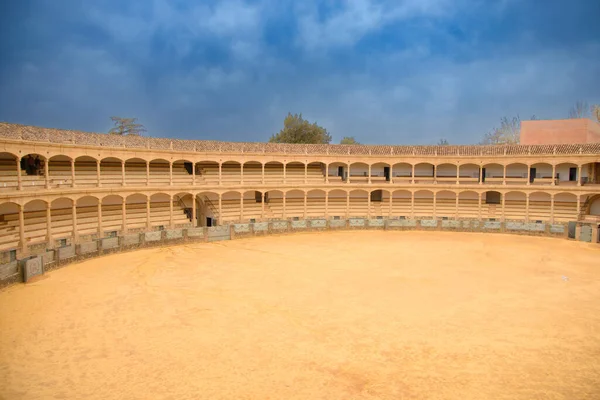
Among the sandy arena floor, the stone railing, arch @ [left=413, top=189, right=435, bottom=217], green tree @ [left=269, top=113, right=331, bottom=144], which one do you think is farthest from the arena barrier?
green tree @ [left=269, top=113, right=331, bottom=144]

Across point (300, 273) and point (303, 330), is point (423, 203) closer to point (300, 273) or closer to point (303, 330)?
point (300, 273)

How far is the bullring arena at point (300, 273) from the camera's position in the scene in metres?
10.2

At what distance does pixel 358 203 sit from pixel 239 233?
50.0 ft

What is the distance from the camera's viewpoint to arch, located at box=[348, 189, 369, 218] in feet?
131

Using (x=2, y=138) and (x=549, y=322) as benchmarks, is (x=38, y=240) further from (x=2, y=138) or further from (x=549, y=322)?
(x=549, y=322)

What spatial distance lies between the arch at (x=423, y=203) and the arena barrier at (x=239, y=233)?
9.80 feet

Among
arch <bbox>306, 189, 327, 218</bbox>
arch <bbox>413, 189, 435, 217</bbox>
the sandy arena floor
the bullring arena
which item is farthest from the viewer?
arch <bbox>413, 189, 435, 217</bbox>

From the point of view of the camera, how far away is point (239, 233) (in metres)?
30.8

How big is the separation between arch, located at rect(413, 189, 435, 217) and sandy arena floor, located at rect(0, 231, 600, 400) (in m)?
16.9

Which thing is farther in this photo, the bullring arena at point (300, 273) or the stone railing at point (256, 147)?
the stone railing at point (256, 147)

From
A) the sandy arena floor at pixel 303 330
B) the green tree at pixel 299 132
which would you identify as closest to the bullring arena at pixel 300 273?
the sandy arena floor at pixel 303 330

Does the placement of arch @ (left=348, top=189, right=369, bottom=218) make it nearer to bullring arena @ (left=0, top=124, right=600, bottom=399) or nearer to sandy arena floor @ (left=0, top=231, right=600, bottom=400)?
bullring arena @ (left=0, top=124, right=600, bottom=399)

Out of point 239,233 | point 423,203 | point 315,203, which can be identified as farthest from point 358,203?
point 239,233

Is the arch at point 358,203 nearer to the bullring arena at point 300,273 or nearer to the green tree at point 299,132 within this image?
the bullring arena at point 300,273
